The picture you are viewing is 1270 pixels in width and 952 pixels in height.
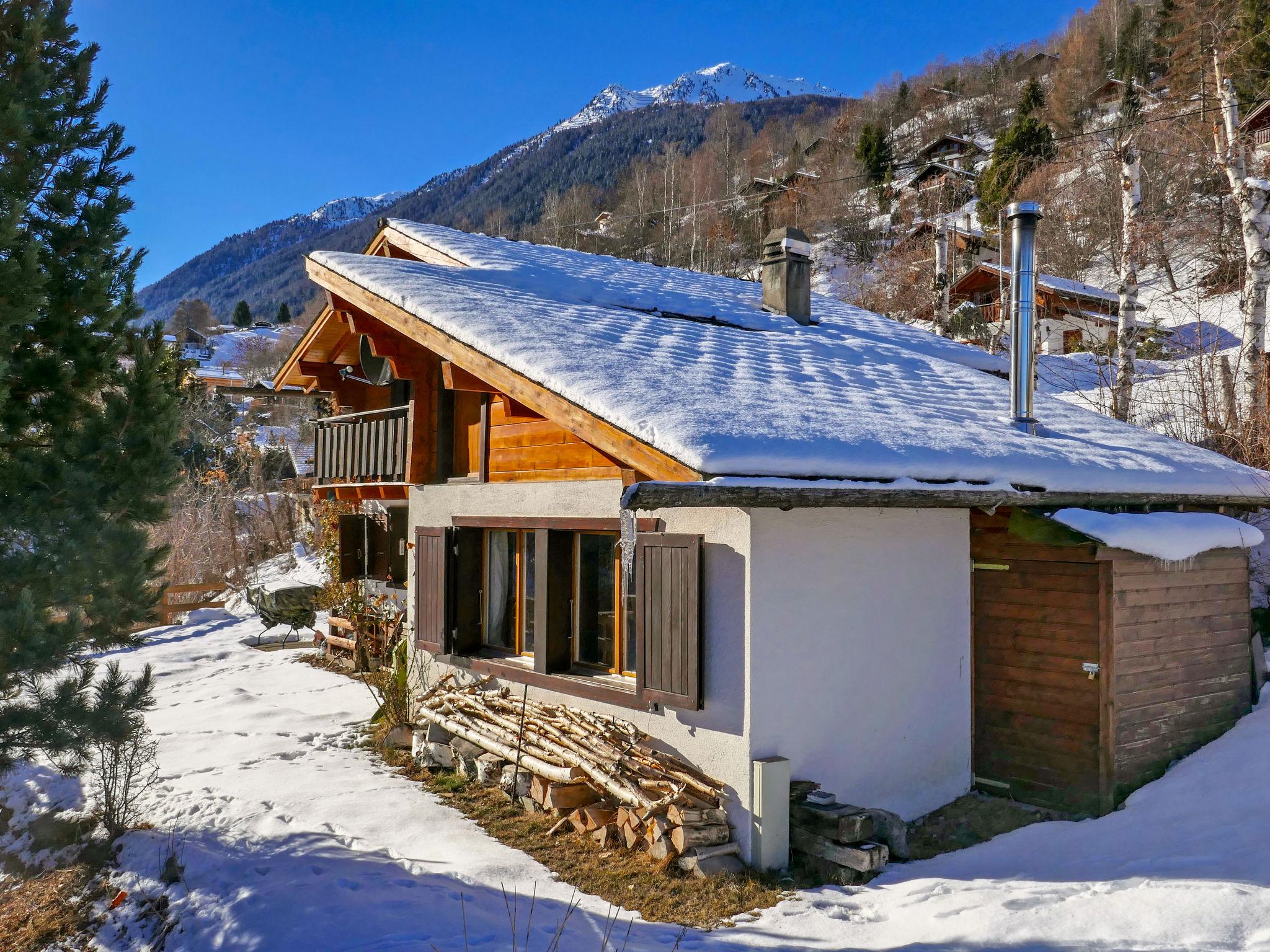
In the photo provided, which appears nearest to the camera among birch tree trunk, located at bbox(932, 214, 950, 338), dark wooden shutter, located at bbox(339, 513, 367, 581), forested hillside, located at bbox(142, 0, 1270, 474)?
forested hillside, located at bbox(142, 0, 1270, 474)

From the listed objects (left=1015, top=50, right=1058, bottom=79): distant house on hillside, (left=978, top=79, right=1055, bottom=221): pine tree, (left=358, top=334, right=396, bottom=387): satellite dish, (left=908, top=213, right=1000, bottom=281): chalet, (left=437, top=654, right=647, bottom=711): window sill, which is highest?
(left=1015, top=50, right=1058, bottom=79): distant house on hillside

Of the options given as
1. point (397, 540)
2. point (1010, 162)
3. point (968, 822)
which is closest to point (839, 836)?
point (968, 822)

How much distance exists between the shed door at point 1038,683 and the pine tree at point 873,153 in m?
47.9

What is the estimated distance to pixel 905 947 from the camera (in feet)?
14.5

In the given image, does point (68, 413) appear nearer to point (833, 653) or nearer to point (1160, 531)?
point (833, 653)

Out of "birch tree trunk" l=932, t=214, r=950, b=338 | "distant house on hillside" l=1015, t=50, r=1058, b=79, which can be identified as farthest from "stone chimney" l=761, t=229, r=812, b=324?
"distant house on hillside" l=1015, t=50, r=1058, b=79

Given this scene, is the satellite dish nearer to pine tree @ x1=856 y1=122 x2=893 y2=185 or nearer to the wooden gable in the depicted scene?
the wooden gable

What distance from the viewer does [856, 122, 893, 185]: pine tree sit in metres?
51.3

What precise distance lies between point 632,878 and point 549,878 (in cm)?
51

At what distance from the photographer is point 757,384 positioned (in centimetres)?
705

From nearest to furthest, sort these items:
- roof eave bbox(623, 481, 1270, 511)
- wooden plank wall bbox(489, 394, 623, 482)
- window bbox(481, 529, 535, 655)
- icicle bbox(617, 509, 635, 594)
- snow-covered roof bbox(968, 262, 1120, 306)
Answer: roof eave bbox(623, 481, 1270, 511) → icicle bbox(617, 509, 635, 594) → wooden plank wall bbox(489, 394, 623, 482) → window bbox(481, 529, 535, 655) → snow-covered roof bbox(968, 262, 1120, 306)

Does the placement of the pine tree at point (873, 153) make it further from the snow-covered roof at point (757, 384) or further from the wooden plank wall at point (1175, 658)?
the wooden plank wall at point (1175, 658)

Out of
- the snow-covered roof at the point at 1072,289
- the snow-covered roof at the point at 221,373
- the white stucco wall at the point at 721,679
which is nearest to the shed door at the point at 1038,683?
the white stucco wall at the point at 721,679

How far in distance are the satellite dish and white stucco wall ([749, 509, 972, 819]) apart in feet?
23.4
